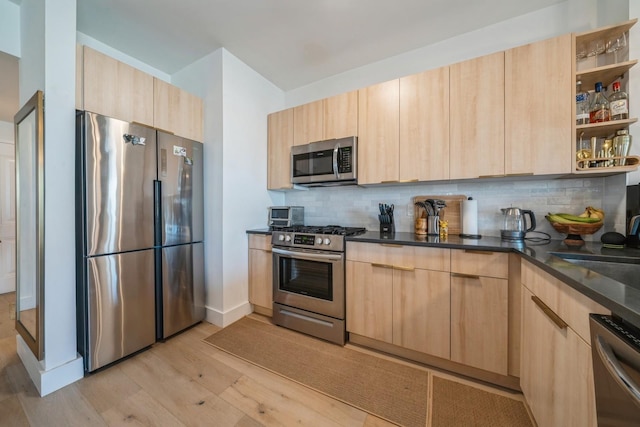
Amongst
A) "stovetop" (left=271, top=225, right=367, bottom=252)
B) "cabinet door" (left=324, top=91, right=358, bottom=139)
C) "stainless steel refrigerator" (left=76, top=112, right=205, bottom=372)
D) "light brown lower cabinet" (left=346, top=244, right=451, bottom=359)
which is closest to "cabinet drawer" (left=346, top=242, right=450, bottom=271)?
"light brown lower cabinet" (left=346, top=244, right=451, bottom=359)

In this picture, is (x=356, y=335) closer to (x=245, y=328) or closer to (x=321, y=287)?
(x=321, y=287)

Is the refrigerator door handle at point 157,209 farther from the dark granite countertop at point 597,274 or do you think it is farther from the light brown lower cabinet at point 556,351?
the light brown lower cabinet at point 556,351

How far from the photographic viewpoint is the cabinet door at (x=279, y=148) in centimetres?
274

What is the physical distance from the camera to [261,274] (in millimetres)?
2508

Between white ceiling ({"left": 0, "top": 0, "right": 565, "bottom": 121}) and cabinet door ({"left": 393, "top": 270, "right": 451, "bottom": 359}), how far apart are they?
6.96ft

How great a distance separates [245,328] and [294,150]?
197cm

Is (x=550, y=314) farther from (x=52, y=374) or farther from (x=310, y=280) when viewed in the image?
(x=52, y=374)

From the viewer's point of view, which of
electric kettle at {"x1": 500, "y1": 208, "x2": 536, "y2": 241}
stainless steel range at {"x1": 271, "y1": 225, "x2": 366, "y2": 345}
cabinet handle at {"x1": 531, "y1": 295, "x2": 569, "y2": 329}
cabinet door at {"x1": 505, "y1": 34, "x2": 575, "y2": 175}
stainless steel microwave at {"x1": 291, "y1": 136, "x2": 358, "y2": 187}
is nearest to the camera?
cabinet handle at {"x1": 531, "y1": 295, "x2": 569, "y2": 329}

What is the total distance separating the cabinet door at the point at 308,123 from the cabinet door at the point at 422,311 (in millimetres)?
1677

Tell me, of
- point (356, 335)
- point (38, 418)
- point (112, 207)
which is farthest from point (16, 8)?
point (356, 335)

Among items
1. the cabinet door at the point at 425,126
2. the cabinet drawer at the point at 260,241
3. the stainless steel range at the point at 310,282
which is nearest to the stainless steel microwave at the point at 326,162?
the cabinet door at the point at 425,126

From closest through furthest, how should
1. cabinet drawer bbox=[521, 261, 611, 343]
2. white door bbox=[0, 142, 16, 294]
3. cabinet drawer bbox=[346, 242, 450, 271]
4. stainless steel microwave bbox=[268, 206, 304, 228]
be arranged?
cabinet drawer bbox=[521, 261, 611, 343] → cabinet drawer bbox=[346, 242, 450, 271] → stainless steel microwave bbox=[268, 206, 304, 228] → white door bbox=[0, 142, 16, 294]

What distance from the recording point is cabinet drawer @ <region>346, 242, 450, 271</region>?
164cm

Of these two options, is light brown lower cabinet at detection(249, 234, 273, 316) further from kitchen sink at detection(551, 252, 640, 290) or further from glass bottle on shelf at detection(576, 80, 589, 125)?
glass bottle on shelf at detection(576, 80, 589, 125)
